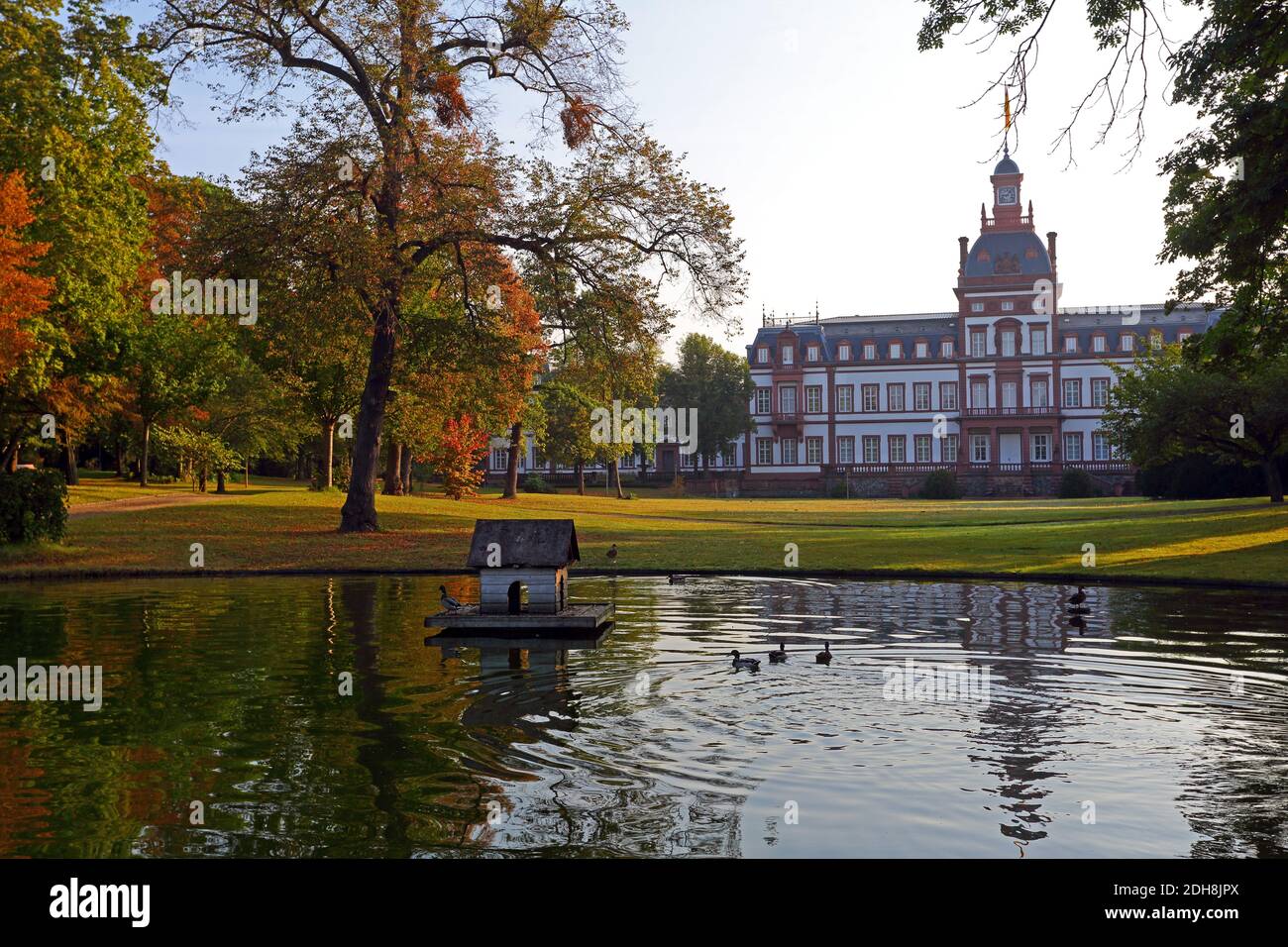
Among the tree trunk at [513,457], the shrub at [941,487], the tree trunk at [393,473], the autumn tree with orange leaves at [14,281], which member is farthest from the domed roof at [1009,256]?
the autumn tree with orange leaves at [14,281]

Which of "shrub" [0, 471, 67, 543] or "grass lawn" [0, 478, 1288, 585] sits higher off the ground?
"shrub" [0, 471, 67, 543]

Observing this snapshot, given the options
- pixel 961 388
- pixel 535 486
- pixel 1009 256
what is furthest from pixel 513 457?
pixel 1009 256

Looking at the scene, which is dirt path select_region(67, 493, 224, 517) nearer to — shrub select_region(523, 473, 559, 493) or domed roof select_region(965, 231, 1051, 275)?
shrub select_region(523, 473, 559, 493)

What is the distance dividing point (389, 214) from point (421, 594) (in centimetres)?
1346

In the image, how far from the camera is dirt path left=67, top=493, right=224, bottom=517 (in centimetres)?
3534

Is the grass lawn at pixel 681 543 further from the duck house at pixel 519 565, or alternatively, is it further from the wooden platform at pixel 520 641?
the wooden platform at pixel 520 641

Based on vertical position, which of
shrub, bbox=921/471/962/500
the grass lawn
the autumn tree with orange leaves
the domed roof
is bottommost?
the grass lawn

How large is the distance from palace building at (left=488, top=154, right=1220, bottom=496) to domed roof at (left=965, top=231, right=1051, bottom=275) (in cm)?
11

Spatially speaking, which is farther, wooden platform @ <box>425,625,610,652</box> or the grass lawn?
the grass lawn

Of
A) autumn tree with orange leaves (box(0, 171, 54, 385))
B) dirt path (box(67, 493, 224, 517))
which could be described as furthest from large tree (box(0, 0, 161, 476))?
dirt path (box(67, 493, 224, 517))

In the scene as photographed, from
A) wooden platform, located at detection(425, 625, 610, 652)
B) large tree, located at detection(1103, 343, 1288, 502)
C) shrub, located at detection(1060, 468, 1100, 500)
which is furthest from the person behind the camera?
shrub, located at detection(1060, 468, 1100, 500)

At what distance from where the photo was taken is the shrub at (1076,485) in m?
83.1

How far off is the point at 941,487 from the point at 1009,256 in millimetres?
22947

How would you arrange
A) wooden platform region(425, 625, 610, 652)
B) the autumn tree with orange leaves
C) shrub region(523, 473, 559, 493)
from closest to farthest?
1. wooden platform region(425, 625, 610, 652)
2. the autumn tree with orange leaves
3. shrub region(523, 473, 559, 493)
